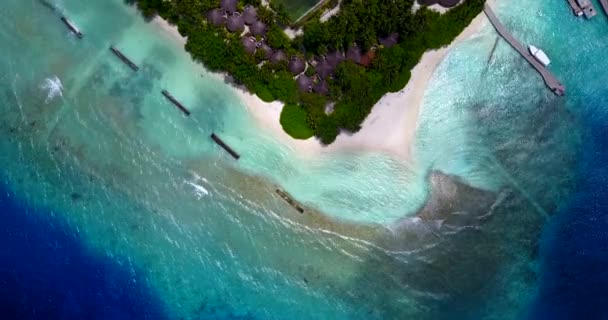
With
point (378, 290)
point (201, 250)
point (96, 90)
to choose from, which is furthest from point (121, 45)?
point (378, 290)

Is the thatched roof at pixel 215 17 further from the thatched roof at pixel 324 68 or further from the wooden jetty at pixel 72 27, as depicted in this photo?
the wooden jetty at pixel 72 27

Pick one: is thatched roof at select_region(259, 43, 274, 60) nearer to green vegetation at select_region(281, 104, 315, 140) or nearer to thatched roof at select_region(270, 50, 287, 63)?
thatched roof at select_region(270, 50, 287, 63)

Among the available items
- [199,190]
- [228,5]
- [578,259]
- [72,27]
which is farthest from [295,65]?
[578,259]

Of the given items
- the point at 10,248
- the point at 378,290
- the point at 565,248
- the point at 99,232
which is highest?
the point at 565,248

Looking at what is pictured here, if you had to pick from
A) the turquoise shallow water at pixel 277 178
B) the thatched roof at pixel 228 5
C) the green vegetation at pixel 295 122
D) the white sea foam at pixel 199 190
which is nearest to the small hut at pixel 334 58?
the green vegetation at pixel 295 122

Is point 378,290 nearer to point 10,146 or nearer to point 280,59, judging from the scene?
point 280,59

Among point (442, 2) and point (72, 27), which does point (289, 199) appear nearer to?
point (442, 2)
